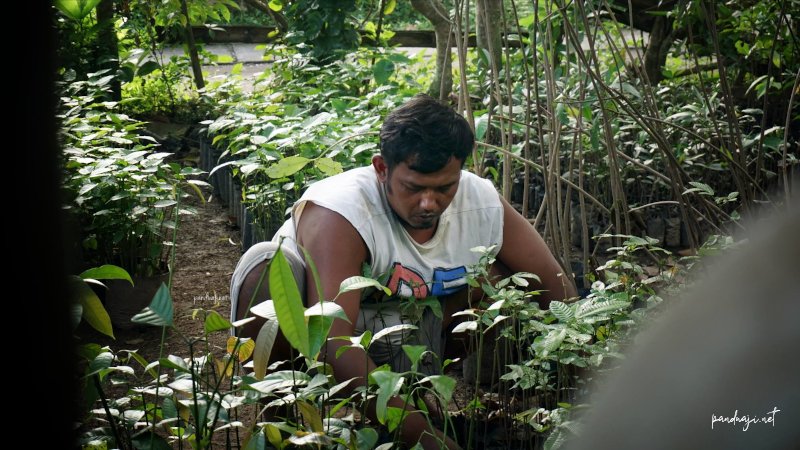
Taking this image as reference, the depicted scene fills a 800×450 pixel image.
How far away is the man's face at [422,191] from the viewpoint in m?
2.55

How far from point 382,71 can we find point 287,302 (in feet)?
12.6

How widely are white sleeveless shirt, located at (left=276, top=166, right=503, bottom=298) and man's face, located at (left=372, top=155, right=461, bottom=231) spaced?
0.07 m

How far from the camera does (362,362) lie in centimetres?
233

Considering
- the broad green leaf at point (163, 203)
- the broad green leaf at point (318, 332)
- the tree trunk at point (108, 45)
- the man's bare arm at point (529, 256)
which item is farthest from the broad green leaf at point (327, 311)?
the tree trunk at point (108, 45)

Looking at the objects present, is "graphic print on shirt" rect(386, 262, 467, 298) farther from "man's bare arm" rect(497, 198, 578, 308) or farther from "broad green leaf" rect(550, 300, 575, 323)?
"broad green leaf" rect(550, 300, 575, 323)

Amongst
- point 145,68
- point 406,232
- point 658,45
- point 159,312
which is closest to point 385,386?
point 159,312

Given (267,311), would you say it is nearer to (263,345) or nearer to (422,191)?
(263,345)

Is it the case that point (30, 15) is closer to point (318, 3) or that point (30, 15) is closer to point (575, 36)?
point (575, 36)

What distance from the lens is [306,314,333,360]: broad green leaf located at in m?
1.49

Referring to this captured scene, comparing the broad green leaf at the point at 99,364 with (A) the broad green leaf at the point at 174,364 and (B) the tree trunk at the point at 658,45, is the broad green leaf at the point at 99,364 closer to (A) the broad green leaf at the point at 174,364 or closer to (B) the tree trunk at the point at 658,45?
(A) the broad green leaf at the point at 174,364

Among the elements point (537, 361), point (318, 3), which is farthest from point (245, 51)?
point (537, 361)

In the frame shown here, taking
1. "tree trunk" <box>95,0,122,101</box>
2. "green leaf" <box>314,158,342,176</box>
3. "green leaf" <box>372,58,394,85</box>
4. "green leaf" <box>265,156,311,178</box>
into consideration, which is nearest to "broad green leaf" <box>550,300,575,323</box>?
"green leaf" <box>265,156,311,178</box>

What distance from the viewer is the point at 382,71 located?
5.09 metres

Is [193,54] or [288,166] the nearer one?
[288,166]
